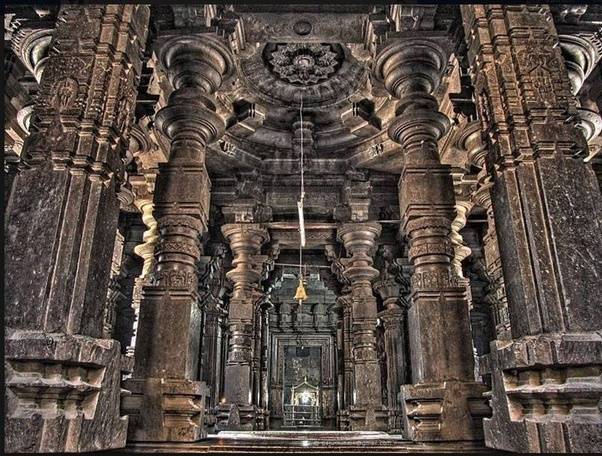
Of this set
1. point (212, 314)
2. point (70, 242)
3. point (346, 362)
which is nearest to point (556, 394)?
point (70, 242)

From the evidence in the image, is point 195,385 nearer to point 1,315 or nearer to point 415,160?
point 1,315

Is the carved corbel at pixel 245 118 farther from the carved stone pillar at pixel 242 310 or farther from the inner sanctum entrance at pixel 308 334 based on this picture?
the inner sanctum entrance at pixel 308 334

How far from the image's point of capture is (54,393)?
2590 millimetres

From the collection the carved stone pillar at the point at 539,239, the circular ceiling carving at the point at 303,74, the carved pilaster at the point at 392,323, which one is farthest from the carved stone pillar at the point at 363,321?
the carved stone pillar at the point at 539,239

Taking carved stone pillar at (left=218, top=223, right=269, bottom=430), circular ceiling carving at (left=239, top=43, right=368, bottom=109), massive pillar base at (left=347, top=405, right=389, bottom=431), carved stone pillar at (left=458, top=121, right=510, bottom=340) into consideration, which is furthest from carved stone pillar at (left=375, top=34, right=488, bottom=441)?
carved stone pillar at (left=218, top=223, right=269, bottom=430)

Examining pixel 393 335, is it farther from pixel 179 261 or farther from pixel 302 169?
pixel 179 261

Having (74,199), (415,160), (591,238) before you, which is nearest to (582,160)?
(591,238)

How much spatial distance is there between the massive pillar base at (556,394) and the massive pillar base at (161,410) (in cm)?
265

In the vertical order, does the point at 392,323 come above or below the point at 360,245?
below

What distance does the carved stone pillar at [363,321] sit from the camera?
8.71 metres

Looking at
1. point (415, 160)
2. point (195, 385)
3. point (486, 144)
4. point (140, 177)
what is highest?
point (140, 177)

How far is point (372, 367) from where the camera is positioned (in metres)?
8.83

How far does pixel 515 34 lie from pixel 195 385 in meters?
4.00

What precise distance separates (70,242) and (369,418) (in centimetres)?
700
